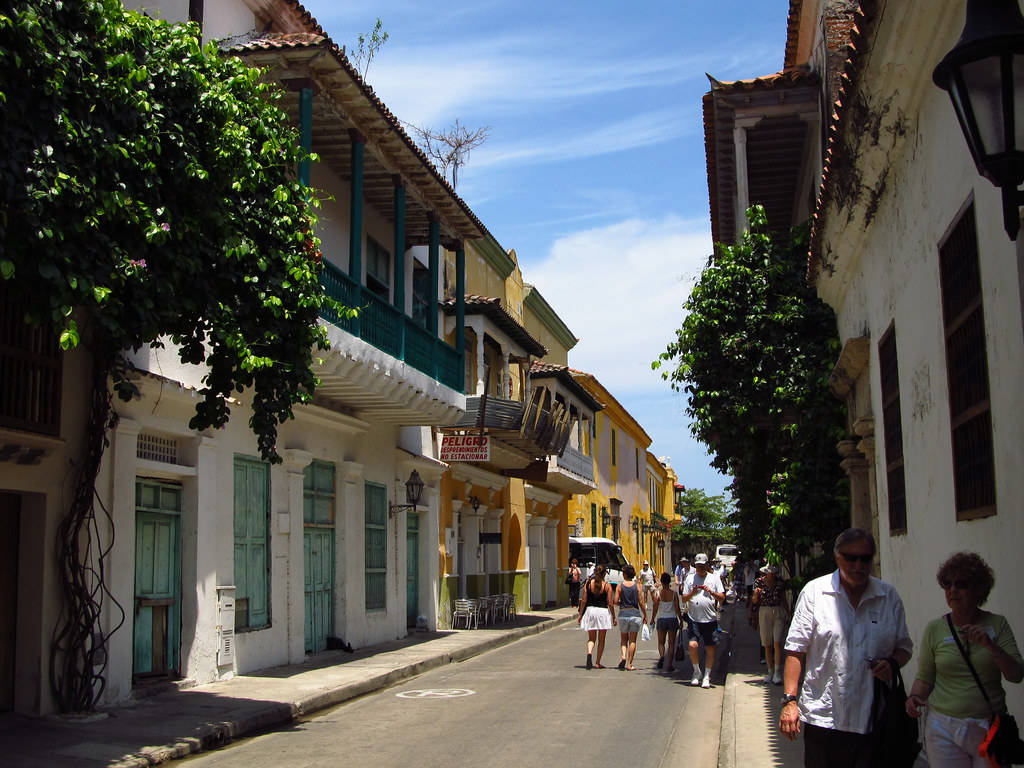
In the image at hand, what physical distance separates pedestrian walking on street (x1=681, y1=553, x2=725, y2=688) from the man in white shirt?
889 centimetres

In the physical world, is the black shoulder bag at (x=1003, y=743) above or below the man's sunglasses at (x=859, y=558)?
below

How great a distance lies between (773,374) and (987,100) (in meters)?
9.35

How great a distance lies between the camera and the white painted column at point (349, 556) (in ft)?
55.8

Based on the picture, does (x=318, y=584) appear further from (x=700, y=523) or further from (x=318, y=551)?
(x=700, y=523)

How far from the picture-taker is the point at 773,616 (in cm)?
1339

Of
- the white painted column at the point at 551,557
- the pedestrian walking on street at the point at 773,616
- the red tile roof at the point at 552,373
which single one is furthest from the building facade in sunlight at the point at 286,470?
the white painted column at the point at 551,557

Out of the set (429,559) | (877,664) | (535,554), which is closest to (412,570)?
(429,559)

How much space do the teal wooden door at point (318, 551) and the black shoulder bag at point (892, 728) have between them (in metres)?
11.7

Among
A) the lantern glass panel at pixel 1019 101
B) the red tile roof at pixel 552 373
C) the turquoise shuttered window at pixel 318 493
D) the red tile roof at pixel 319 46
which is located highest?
the red tile roof at pixel 319 46

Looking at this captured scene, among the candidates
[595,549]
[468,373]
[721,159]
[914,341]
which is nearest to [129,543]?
[914,341]

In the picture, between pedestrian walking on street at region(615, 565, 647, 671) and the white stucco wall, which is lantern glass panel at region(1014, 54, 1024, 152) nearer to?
the white stucco wall

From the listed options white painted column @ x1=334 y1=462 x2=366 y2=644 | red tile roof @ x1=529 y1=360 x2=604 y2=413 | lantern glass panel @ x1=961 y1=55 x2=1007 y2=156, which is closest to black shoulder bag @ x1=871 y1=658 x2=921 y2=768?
lantern glass panel @ x1=961 y1=55 x2=1007 y2=156

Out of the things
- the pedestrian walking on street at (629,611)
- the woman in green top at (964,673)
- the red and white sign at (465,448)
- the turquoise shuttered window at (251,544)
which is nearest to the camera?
the woman in green top at (964,673)

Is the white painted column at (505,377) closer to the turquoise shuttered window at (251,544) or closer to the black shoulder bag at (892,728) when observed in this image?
the turquoise shuttered window at (251,544)
